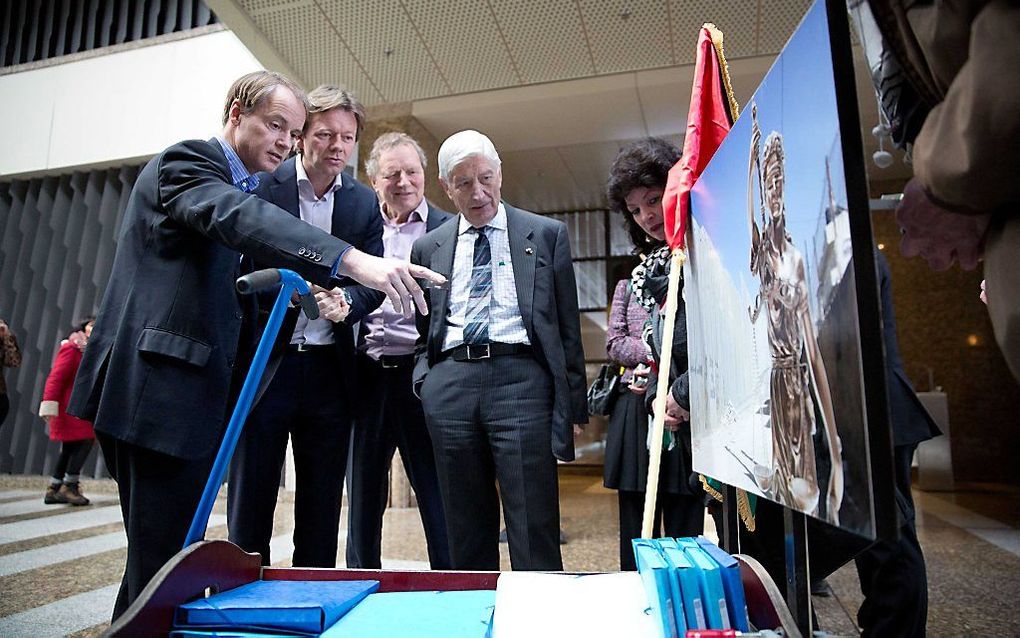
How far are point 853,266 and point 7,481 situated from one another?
7.55 m

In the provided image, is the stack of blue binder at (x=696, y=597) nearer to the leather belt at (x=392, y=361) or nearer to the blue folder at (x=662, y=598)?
the blue folder at (x=662, y=598)

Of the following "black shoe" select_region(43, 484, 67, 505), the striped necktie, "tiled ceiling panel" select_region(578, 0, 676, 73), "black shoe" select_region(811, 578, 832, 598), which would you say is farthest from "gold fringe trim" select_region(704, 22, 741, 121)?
"black shoe" select_region(43, 484, 67, 505)

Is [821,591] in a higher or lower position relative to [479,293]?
lower

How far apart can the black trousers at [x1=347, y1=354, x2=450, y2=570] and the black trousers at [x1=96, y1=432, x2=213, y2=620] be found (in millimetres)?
845

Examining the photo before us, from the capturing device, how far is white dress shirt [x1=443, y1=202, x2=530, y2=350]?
165 cm

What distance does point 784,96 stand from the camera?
2.53 feet

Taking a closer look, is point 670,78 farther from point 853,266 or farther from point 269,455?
point 853,266

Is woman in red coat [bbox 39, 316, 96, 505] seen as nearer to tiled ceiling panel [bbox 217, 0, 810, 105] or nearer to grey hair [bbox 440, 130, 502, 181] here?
tiled ceiling panel [bbox 217, 0, 810, 105]

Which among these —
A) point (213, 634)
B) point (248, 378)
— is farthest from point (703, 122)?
point (213, 634)

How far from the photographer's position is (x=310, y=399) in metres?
1.69

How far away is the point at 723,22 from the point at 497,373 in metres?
3.35

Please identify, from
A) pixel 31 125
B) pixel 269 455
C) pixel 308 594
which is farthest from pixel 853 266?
pixel 31 125

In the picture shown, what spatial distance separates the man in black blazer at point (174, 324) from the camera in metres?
1.13

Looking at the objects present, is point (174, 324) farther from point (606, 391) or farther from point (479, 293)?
point (606, 391)
